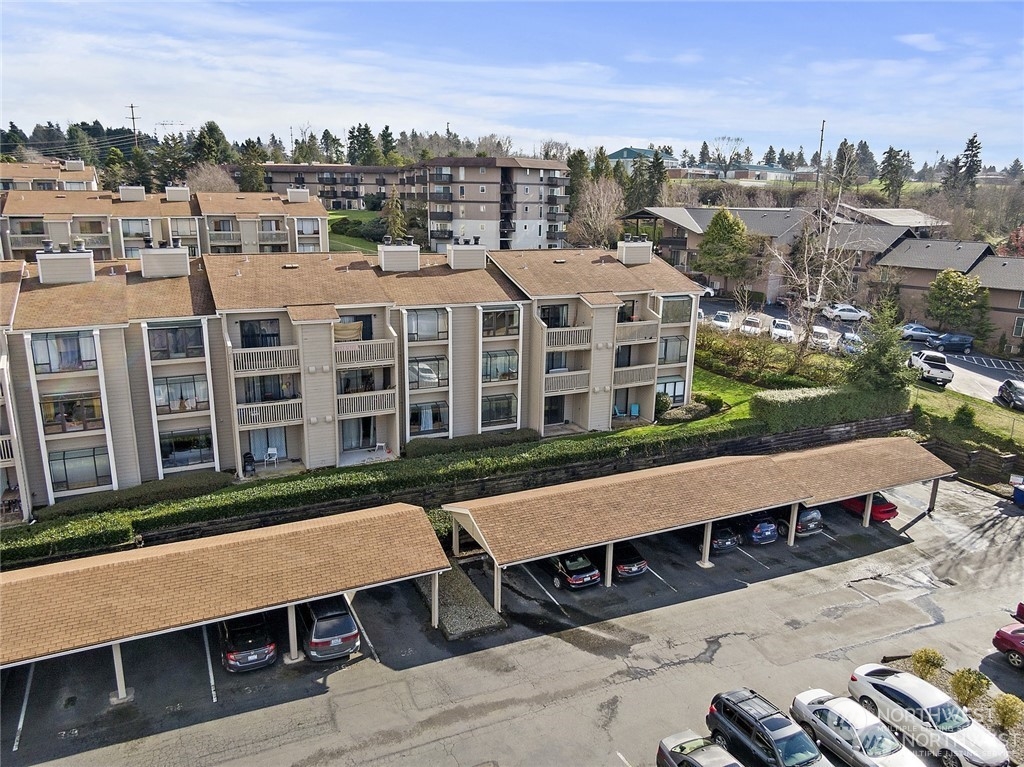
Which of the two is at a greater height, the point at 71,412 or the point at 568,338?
the point at 568,338

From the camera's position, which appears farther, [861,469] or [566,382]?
[566,382]

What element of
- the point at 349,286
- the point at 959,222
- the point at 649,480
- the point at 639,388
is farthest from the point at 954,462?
the point at 959,222

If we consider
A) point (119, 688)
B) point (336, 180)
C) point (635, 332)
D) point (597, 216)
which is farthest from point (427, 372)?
point (336, 180)

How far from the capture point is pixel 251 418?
1326 inches

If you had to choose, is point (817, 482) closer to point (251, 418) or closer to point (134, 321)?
point (251, 418)

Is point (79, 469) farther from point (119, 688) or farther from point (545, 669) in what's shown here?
point (545, 669)

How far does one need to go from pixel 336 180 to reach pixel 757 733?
107 m

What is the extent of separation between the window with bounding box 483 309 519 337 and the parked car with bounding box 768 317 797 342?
26382mm

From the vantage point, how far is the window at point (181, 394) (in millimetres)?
32594

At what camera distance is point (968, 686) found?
21812 millimetres

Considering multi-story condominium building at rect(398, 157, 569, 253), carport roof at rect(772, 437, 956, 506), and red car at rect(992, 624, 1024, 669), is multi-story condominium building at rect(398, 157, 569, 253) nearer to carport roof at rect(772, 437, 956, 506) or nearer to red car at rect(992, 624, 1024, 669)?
carport roof at rect(772, 437, 956, 506)

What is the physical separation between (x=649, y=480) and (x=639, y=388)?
13592 mm

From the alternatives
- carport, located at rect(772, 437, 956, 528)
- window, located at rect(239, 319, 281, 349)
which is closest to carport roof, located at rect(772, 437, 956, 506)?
carport, located at rect(772, 437, 956, 528)

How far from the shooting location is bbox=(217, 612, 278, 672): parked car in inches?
894
